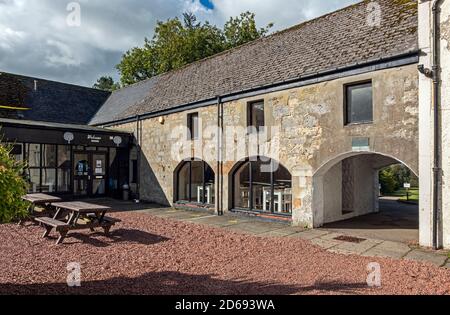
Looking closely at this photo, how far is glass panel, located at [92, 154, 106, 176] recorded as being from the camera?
16.7m

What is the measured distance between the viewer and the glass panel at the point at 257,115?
11.1 metres

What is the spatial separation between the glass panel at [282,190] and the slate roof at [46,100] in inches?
597

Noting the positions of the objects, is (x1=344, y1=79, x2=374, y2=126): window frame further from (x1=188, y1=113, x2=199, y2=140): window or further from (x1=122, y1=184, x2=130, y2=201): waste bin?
(x1=122, y1=184, x2=130, y2=201): waste bin

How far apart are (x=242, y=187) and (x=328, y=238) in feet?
15.0

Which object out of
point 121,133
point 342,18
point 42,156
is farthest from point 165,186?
point 342,18

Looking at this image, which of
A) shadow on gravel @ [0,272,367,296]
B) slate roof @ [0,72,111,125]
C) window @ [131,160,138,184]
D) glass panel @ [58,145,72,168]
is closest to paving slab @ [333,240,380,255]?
shadow on gravel @ [0,272,367,296]

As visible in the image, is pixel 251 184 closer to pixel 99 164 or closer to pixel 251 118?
pixel 251 118

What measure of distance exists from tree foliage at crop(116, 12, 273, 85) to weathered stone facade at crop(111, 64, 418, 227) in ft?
53.8

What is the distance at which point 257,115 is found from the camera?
11.3 metres

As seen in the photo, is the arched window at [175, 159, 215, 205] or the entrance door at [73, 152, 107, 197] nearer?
the arched window at [175, 159, 215, 205]

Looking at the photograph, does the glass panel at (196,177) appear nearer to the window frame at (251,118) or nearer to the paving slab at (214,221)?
the paving slab at (214,221)

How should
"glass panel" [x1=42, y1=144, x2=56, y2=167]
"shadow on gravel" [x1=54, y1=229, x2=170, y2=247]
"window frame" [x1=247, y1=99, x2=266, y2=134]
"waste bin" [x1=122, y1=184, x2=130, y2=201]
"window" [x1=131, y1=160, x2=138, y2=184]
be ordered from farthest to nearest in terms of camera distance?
"window" [x1=131, y1=160, x2=138, y2=184]
"waste bin" [x1=122, y1=184, x2=130, y2=201]
"glass panel" [x1=42, y1=144, x2=56, y2=167]
"window frame" [x1=247, y1=99, x2=266, y2=134]
"shadow on gravel" [x1=54, y1=229, x2=170, y2=247]

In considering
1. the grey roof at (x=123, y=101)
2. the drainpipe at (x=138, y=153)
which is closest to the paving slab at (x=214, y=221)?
the drainpipe at (x=138, y=153)

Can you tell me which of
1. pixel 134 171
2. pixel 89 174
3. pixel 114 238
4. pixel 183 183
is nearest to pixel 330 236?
pixel 114 238
